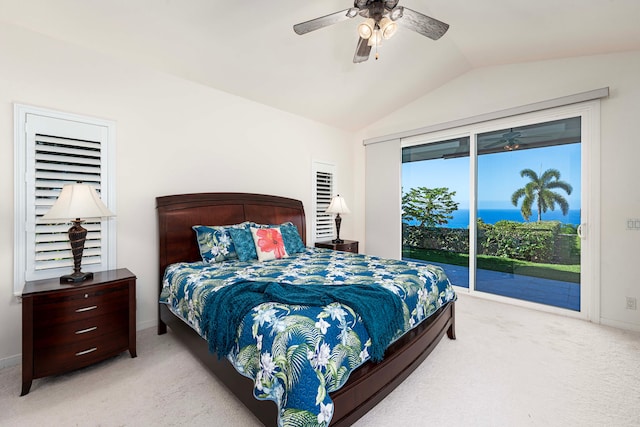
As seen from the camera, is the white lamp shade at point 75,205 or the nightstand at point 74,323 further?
the white lamp shade at point 75,205

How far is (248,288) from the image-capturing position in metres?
1.84

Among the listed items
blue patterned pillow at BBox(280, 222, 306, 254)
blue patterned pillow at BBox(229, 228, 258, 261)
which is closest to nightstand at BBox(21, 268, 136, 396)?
blue patterned pillow at BBox(229, 228, 258, 261)

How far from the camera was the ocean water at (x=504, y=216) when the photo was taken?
11.1 ft

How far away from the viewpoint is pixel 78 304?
2117mm

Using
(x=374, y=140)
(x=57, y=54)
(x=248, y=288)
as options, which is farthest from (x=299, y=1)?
(x=374, y=140)

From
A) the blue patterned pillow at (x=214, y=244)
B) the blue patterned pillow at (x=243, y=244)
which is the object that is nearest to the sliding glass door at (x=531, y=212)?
the blue patterned pillow at (x=243, y=244)

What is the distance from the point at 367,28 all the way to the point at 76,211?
2.64 metres

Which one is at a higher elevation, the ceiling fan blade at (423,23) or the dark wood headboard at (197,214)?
the ceiling fan blade at (423,23)

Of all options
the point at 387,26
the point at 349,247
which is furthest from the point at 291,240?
the point at 387,26

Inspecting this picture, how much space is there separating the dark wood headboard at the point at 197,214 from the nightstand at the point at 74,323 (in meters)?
0.62

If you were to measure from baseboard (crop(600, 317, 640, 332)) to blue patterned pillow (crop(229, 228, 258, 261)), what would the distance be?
392cm

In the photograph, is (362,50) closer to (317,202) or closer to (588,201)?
(317,202)

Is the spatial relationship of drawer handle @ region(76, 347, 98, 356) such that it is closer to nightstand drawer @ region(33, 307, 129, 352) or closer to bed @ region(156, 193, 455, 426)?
nightstand drawer @ region(33, 307, 129, 352)

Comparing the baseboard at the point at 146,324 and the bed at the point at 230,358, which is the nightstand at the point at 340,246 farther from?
the baseboard at the point at 146,324
